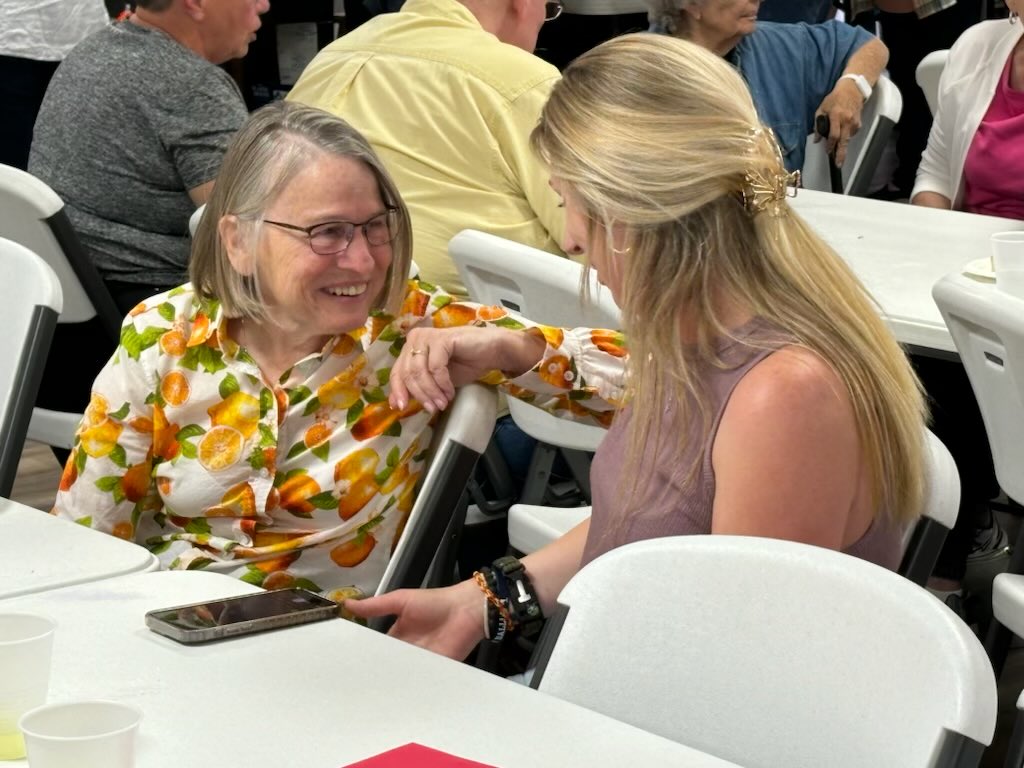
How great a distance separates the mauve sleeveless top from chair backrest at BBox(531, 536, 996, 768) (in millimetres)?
274

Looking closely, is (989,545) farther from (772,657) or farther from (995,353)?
(772,657)

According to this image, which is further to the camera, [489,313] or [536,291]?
[536,291]

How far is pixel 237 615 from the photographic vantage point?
1.55 m

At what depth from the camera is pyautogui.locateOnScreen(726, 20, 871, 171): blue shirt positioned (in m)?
4.36

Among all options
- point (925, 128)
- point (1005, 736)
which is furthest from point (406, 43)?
point (925, 128)

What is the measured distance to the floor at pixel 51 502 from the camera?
279 centimetres

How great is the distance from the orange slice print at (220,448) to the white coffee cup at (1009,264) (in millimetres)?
1194

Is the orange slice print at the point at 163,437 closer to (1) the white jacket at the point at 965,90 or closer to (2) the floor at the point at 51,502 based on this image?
(2) the floor at the point at 51,502

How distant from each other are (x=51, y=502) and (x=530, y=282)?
1993 mm

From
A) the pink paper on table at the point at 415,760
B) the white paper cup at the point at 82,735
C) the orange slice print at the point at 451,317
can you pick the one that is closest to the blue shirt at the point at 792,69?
the orange slice print at the point at 451,317

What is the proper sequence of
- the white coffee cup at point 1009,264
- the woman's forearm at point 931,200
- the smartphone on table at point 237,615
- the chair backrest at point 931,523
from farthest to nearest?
1. the woman's forearm at point 931,200
2. the white coffee cup at point 1009,264
3. the chair backrest at point 931,523
4. the smartphone on table at point 237,615

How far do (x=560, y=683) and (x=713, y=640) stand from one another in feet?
0.51

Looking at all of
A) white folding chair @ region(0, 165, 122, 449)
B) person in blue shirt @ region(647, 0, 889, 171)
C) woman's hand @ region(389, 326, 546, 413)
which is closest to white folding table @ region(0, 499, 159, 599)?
woman's hand @ region(389, 326, 546, 413)

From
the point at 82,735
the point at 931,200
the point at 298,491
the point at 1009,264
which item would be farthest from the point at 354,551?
the point at 931,200
